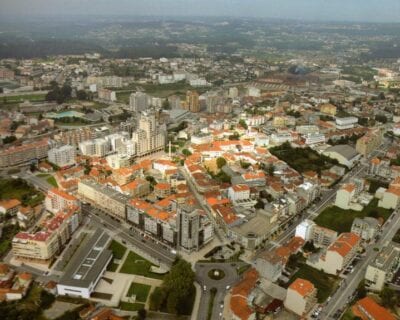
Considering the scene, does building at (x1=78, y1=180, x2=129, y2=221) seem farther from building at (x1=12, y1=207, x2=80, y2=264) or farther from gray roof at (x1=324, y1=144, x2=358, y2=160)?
gray roof at (x1=324, y1=144, x2=358, y2=160)

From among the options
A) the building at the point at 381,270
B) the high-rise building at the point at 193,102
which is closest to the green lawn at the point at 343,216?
the building at the point at 381,270

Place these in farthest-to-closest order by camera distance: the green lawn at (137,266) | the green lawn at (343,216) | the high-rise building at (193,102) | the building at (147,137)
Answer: the high-rise building at (193,102), the building at (147,137), the green lawn at (343,216), the green lawn at (137,266)

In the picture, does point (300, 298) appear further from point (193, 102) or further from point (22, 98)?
point (22, 98)

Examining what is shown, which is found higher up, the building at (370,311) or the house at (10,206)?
the building at (370,311)

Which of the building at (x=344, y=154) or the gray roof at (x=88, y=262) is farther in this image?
the building at (x=344, y=154)

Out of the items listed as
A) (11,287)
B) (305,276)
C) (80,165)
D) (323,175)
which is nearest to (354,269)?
(305,276)

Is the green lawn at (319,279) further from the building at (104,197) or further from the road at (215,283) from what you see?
the building at (104,197)

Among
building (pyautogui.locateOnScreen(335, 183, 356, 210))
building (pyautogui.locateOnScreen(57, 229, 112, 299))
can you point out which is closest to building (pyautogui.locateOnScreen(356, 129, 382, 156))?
building (pyautogui.locateOnScreen(335, 183, 356, 210))
